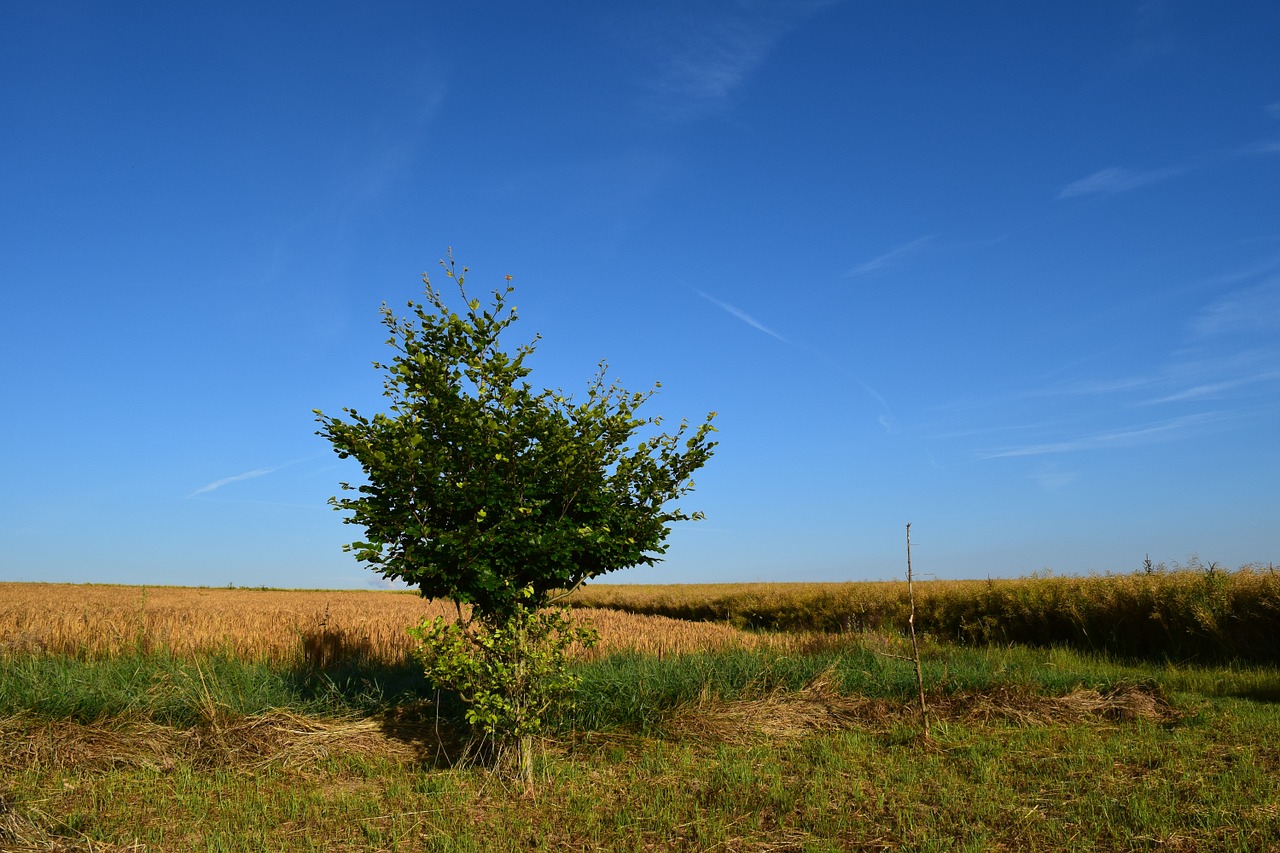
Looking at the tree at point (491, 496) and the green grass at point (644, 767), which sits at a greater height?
the tree at point (491, 496)

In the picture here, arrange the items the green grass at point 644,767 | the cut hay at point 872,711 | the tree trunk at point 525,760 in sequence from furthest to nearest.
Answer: the cut hay at point 872,711, the tree trunk at point 525,760, the green grass at point 644,767

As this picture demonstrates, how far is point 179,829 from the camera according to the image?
268 inches

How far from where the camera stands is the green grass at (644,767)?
6570 mm

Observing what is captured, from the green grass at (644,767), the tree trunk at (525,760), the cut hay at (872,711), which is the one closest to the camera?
the green grass at (644,767)

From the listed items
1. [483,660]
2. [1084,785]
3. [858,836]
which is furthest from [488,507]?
[1084,785]

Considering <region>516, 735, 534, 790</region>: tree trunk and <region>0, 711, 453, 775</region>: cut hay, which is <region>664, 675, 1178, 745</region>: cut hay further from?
<region>0, 711, 453, 775</region>: cut hay

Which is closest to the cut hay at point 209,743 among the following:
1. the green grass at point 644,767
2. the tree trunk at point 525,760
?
the green grass at point 644,767

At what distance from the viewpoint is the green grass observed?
21.6 ft

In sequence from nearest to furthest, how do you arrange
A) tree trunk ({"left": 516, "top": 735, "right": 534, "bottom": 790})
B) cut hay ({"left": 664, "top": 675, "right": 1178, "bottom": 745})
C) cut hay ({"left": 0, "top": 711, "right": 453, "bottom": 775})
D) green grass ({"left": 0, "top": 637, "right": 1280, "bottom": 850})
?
green grass ({"left": 0, "top": 637, "right": 1280, "bottom": 850}) → tree trunk ({"left": 516, "top": 735, "right": 534, "bottom": 790}) → cut hay ({"left": 0, "top": 711, "right": 453, "bottom": 775}) → cut hay ({"left": 664, "top": 675, "right": 1178, "bottom": 745})

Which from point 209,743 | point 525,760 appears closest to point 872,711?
point 525,760

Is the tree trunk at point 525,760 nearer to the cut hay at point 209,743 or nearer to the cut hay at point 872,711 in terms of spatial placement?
the cut hay at point 209,743

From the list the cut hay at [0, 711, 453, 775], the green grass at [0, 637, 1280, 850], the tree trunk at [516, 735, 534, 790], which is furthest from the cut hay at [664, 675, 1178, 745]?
the cut hay at [0, 711, 453, 775]

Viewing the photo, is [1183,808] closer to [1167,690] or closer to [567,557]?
[567,557]

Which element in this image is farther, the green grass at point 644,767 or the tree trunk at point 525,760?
the tree trunk at point 525,760
